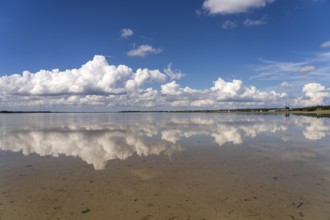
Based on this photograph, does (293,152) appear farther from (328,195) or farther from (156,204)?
(156,204)

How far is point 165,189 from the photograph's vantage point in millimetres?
9062

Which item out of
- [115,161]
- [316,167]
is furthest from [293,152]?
[115,161]

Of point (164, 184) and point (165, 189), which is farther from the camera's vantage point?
point (164, 184)

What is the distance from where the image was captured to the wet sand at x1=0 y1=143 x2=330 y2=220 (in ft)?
23.6

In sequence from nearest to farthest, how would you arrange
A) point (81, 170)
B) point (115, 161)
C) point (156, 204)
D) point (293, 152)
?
point (156, 204) → point (81, 170) → point (115, 161) → point (293, 152)

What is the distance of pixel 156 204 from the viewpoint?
773 centimetres

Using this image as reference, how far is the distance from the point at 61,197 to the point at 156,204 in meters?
3.05

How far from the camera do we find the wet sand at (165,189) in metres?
7.19

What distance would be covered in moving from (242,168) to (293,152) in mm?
6133

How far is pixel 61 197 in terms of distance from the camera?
27.2ft

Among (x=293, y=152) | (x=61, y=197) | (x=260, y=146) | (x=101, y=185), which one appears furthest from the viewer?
(x=260, y=146)

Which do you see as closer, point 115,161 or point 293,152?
point 115,161

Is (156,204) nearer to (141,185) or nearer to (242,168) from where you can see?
(141,185)

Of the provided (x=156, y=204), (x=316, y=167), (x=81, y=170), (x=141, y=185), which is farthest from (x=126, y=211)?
(x=316, y=167)
